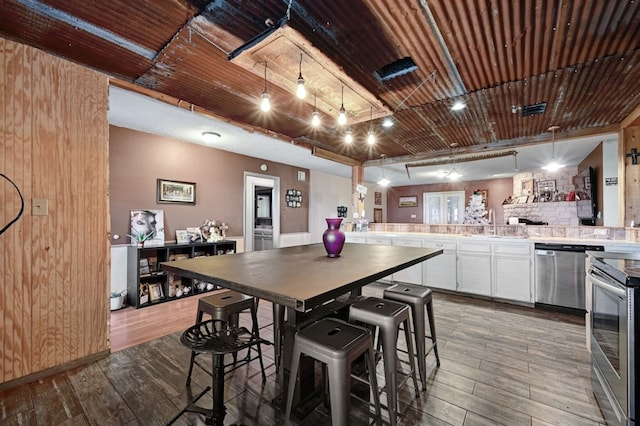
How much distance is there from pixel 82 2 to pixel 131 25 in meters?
0.25

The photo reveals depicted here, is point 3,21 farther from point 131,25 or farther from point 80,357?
point 80,357

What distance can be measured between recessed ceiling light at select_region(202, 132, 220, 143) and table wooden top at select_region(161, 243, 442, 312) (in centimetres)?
235

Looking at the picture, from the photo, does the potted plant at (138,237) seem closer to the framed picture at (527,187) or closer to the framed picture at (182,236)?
the framed picture at (182,236)

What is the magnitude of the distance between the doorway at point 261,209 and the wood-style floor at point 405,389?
265 cm

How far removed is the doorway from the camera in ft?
16.8

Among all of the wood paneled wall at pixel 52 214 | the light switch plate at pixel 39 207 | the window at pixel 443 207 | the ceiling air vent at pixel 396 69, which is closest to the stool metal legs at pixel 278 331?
the wood paneled wall at pixel 52 214

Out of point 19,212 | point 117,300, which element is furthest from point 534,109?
point 117,300

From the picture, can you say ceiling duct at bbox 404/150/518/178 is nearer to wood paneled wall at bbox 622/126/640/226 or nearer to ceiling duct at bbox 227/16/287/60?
wood paneled wall at bbox 622/126/640/226

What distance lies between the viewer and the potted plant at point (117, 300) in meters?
3.32

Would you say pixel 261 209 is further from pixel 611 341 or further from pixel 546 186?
pixel 546 186

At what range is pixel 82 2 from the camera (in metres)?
1.59

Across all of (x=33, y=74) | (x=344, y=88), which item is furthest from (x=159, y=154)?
(x=344, y=88)

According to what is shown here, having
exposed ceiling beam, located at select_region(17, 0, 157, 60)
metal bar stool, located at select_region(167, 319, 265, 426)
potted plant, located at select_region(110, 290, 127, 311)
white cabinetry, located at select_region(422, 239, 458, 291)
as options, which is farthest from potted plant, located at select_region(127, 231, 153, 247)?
white cabinetry, located at select_region(422, 239, 458, 291)

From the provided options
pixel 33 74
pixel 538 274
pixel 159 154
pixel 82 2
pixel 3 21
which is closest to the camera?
pixel 82 2
